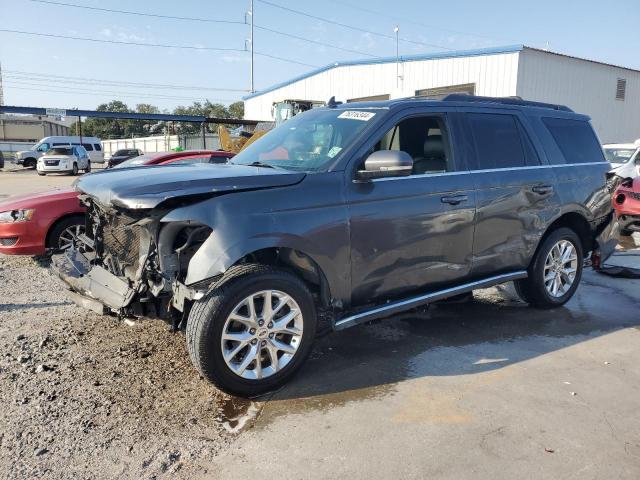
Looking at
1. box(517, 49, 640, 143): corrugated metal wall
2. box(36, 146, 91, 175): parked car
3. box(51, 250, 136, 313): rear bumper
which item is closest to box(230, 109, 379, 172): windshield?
box(51, 250, 136, 313): rear bumper

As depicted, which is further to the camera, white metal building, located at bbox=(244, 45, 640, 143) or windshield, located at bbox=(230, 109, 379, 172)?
white metal building, located at bbox=(244, 45, 640, 143)

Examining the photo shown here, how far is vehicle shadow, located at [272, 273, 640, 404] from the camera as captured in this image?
387 centimetres

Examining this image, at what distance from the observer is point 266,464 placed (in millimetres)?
2828

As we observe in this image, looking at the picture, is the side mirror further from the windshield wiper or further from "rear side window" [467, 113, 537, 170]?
"rear side window" [467, 113, 537, 170]

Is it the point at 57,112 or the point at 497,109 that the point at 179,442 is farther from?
the point at 57,112

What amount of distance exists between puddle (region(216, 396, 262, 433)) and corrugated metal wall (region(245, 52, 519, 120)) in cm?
2115

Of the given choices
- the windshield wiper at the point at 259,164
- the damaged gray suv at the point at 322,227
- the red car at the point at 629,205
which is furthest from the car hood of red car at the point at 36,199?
the red car at the point at 629,205

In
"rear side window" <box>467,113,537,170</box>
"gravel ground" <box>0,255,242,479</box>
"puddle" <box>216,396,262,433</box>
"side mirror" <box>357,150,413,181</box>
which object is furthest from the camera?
"rear side window" <box>467,113,537,170</box>

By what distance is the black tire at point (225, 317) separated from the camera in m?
3.28

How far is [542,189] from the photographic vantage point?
5.06m

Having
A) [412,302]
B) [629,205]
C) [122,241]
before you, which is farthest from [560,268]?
[629,205]

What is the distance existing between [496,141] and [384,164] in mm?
1635

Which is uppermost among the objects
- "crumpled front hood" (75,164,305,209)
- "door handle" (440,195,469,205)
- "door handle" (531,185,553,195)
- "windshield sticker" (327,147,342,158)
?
"windshield sticker" (327,147,342,158)

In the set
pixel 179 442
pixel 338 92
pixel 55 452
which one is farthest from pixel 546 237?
Answer: pixel 338 92
